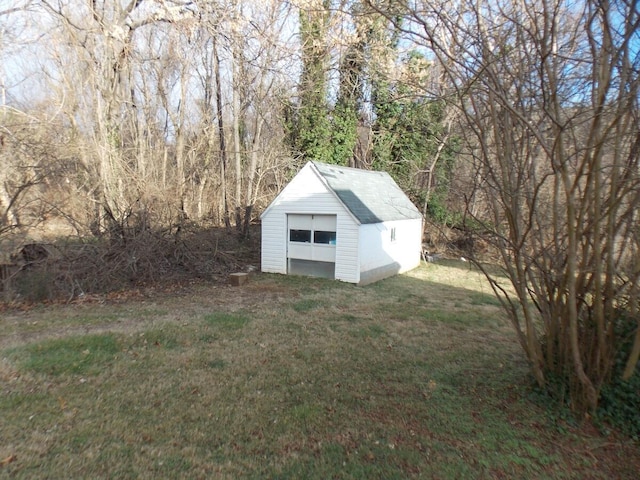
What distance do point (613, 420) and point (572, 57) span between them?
3501 millimetres

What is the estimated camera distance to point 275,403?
174 inches

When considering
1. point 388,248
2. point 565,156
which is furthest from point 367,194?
point 565,156

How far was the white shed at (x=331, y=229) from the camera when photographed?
12539 mm

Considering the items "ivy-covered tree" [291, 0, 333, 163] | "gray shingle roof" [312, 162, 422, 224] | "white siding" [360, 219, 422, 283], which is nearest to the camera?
"white siding" [360, 219, 422, 283]

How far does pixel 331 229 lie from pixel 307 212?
101cm

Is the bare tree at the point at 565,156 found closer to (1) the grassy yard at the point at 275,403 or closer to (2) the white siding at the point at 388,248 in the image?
(1) the grassy yard at the point at 275,403

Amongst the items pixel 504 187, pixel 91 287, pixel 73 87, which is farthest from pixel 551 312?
pixel 73 87

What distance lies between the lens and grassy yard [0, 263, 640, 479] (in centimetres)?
330

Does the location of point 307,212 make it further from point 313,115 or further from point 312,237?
point 313,115

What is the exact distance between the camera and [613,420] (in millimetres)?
3717

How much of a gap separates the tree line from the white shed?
2693mm

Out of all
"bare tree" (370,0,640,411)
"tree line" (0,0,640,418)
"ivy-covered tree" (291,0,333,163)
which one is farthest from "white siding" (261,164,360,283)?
"bare tree" (370,0,640,411)

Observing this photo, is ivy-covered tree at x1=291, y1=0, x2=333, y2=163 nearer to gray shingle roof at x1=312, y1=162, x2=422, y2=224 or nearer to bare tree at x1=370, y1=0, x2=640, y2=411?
gray shingle roof at x1=312, y1=162, x2=422, y2=224

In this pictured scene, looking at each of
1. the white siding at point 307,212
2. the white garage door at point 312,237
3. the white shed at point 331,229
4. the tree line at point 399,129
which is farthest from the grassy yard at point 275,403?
the white garage door at point 312,237
